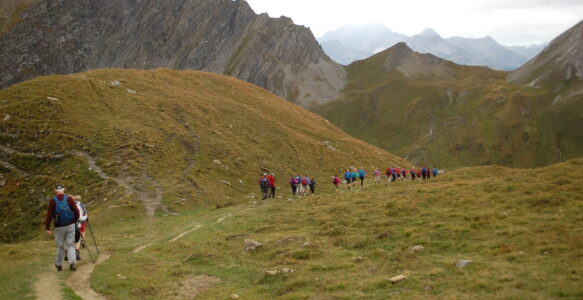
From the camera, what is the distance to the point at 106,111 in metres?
57.1

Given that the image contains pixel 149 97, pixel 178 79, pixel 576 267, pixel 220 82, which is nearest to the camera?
pixel 576 267

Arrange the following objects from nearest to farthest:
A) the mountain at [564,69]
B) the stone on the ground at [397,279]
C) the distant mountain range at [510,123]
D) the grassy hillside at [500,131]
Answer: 1. the stone on the ground at [397,279]
2. the grassy hillside at [500,131]
3. the distant mountain range at [510,123]
4. the mountain at [564,69]

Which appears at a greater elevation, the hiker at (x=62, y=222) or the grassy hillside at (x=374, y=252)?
the hiker at (x=62, y=222)

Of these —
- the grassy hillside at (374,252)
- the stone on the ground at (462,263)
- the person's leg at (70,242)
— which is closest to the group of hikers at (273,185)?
the grassy hillside at (374,252)

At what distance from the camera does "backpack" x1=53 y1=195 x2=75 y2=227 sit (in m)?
16.6

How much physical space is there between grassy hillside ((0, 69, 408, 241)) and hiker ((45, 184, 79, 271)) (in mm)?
19351

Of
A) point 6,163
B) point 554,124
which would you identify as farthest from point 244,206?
point 554,124

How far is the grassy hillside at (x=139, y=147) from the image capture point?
39500 millimetres

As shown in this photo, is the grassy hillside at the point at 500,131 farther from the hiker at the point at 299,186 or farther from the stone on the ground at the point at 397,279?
the stone on the ground at the point at 397,279

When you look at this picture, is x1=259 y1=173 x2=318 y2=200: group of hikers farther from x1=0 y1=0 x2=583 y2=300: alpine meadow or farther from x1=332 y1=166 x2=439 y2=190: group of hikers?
x1=332 y1=166 x2=439 y2=190: group of hikers

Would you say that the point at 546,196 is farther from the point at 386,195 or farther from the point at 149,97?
the point at 149,97

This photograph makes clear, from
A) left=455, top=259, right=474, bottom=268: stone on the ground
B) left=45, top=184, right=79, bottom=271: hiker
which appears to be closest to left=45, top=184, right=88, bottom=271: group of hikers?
left=45, top=184, right=79, bottom=271: hiker

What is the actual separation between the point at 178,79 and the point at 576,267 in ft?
281

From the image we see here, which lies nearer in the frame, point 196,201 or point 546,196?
point 546,196
